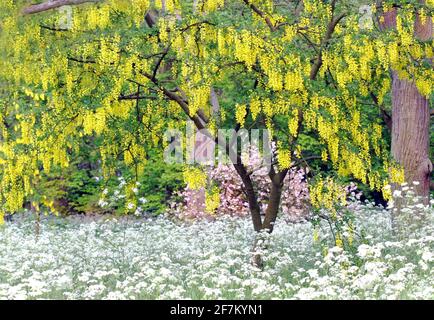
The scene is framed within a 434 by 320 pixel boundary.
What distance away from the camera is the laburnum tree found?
8.52 meters

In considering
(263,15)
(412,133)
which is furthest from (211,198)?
(412,133)

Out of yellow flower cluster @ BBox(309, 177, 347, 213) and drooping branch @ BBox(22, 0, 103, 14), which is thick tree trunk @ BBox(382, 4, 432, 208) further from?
drooping branch @ BBox(22, 0, 103, 14)

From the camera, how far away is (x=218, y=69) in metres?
8.79

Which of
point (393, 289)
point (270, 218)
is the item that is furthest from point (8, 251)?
point (393, 289)

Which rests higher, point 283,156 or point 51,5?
point 51,5

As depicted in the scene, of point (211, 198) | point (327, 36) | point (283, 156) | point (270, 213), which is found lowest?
point (270, 213)

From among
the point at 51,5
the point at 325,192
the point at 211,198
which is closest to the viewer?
the point at 325,192

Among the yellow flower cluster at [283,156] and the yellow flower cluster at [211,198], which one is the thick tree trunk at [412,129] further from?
the yellow flower cluster at [211,198]

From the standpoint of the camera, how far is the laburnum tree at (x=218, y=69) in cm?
852

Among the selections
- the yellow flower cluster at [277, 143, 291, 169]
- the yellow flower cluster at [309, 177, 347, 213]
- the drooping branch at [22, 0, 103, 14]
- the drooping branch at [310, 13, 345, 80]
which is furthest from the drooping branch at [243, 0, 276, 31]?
the drooping branch at [22, 0, 103, 14]

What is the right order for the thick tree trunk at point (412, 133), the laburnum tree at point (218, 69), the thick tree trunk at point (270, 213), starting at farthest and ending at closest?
the thick tree trunk at point (412, 133)
the thick tree trunk at point (270, 213)
the laburnum tree at point (218, 69)

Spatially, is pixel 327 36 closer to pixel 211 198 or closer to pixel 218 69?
pixel 218 69

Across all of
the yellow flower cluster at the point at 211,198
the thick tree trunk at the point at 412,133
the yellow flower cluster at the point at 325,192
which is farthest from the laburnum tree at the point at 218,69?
the thick tree trunk at the point at 412,133

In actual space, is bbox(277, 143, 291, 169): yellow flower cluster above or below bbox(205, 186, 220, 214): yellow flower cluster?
above
